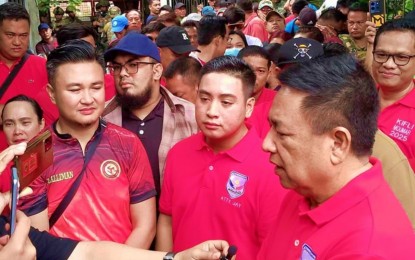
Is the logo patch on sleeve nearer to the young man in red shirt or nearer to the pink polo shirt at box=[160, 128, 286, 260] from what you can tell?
the pink polo shirt at box=[160, 128, 286, 260]

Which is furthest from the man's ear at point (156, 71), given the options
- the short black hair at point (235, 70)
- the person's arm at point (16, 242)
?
the person's arm at point (16, 242)

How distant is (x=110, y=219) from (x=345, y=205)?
143 centimetres

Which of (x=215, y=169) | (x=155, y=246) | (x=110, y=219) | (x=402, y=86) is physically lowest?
(x=155, y=246)

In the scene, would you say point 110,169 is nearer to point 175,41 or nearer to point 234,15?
point 175,41

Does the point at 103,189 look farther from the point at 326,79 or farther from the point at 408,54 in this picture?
the point at 408,54

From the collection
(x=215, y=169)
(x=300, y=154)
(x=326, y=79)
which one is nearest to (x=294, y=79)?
(x=326, y=79)

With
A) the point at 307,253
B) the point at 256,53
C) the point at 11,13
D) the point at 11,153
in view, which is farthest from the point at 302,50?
the point at 11,153

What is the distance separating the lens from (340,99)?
169 centimetres

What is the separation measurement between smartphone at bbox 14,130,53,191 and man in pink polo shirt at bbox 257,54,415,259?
73cm

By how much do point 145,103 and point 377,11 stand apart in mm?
2397

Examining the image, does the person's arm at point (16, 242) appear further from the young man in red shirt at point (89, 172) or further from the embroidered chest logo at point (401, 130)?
the embroidered chest logo at point (401, 130)

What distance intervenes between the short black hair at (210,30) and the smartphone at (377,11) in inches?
67.6

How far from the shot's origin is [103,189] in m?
2.75

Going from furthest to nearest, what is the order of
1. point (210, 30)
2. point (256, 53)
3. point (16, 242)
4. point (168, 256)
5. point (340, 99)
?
point (210, 30) → point (256, 53) → point (168, 256) → point (16, 242) → point (340, 99)
